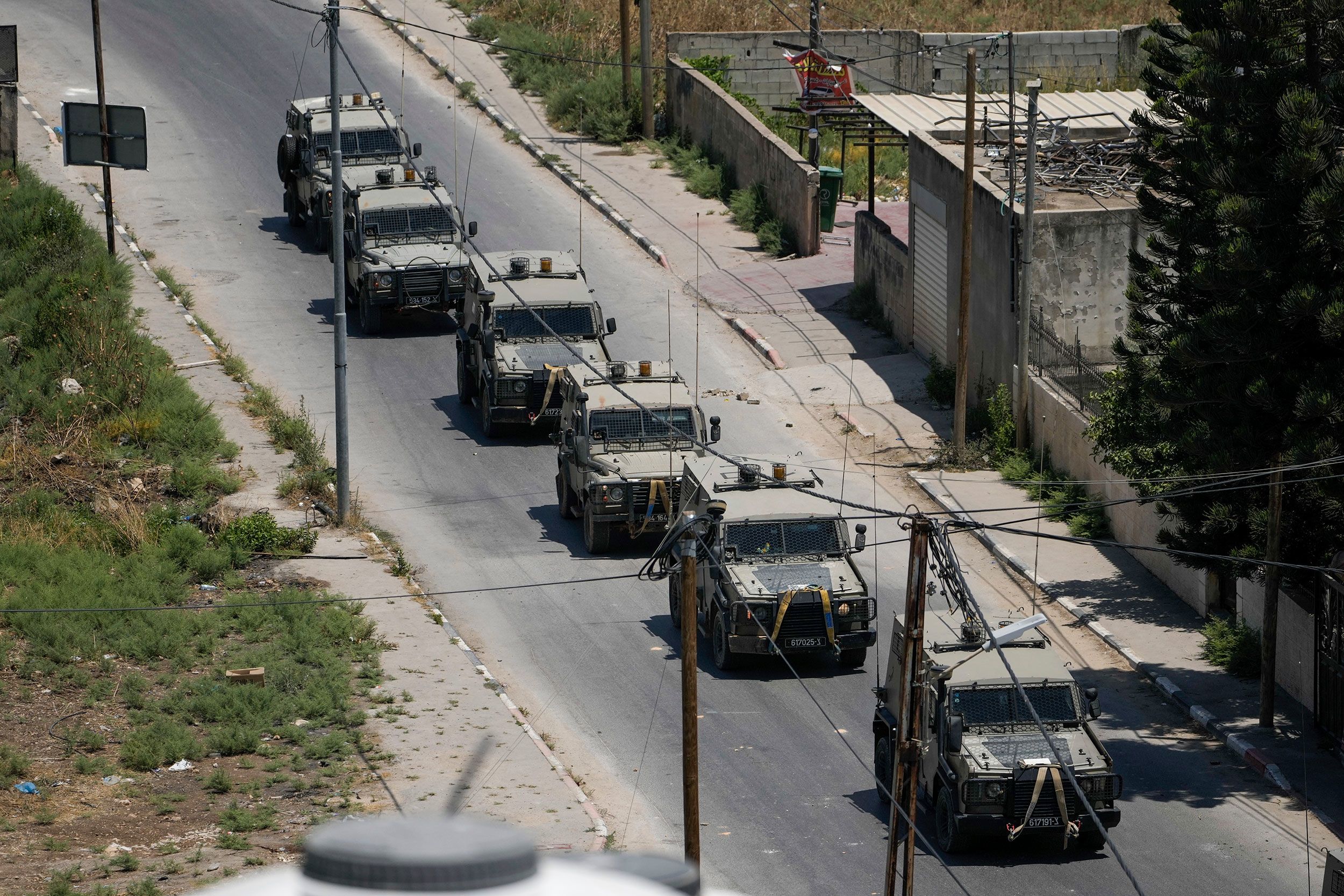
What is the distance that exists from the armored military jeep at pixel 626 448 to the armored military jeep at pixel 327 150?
11.5m

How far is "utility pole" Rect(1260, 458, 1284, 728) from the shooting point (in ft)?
65.6

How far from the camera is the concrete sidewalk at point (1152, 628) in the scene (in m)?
20.1

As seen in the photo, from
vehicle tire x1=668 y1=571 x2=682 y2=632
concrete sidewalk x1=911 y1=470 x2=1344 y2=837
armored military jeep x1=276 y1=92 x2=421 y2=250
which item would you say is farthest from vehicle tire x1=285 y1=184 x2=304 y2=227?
vehicle tire x1=668 y1=571 x2=682 y2=632

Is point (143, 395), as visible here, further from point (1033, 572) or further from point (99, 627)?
point (1033, 572)

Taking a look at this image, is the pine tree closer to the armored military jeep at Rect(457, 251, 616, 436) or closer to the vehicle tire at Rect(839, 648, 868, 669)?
the vehicle tire at Rect(839, 648, 868, 669)

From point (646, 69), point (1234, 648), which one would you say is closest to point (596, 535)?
point (1234, 648)

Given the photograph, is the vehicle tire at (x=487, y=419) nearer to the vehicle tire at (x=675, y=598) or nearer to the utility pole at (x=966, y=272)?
the vehicle tire at (x=675, y=598)

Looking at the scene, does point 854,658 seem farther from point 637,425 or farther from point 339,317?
point 339,317

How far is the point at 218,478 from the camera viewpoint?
28484 millimetres

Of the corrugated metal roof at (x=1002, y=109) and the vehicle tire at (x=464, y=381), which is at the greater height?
the corrugated metal roof at (x=1002, y=109)

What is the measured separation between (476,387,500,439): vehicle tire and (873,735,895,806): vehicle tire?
516 inches

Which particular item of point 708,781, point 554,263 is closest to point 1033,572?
point 708,781

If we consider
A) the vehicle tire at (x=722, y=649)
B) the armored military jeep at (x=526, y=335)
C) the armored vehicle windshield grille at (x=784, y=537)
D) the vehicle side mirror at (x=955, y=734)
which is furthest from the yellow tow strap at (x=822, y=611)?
the armored military jeep at (x=526, y=335)

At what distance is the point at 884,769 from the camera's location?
18953mm
